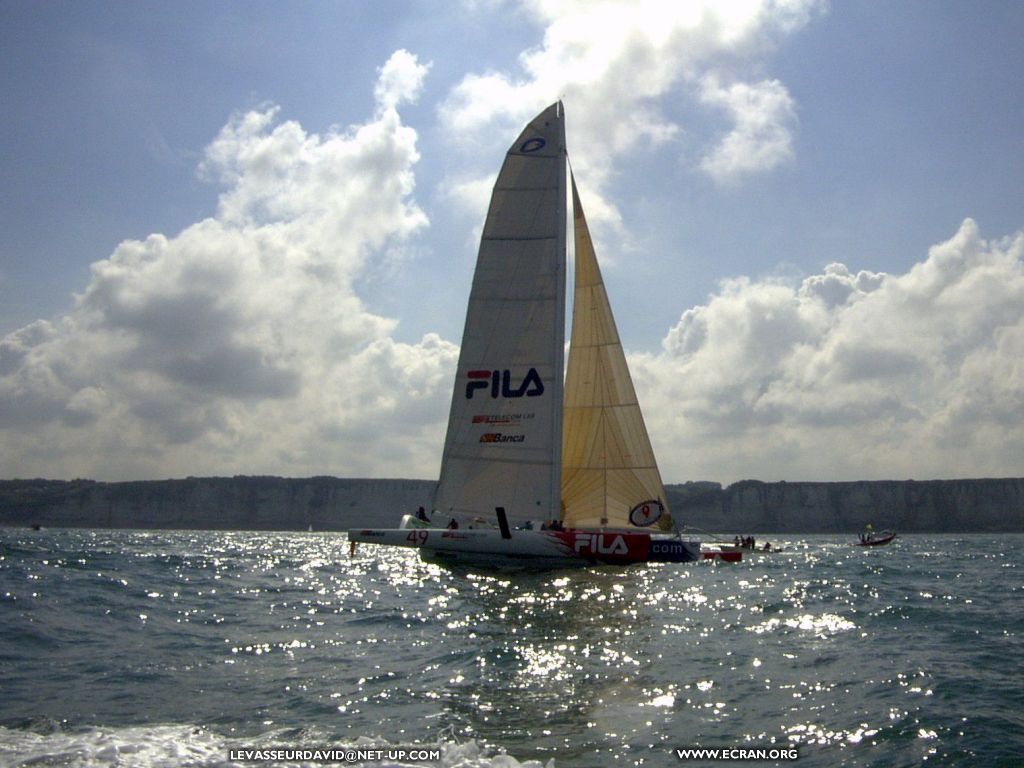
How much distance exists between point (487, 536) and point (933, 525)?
348 feet

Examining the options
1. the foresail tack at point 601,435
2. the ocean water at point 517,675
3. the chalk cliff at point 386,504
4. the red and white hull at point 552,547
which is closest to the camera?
the ocean water at point 517,675

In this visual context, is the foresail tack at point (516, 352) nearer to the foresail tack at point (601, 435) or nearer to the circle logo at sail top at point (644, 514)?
the foresail tack at point (601, 435)

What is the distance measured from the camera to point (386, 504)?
12975cm

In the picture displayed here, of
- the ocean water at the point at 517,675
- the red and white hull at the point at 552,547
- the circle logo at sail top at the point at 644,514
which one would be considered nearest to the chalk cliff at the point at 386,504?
the circle logo at sail top at the point at 644,514

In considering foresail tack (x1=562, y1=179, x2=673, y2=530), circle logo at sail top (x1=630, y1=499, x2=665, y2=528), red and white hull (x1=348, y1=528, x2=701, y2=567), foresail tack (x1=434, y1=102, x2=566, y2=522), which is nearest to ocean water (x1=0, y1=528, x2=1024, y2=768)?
red and white hull (x1=348, y1=528, x2=701, y2=567)

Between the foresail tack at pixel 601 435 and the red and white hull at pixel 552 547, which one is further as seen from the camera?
the foresail tack at pixel 601 435

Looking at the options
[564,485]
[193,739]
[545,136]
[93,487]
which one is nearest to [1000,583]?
[564,485]

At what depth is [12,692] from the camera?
9086 millimetres

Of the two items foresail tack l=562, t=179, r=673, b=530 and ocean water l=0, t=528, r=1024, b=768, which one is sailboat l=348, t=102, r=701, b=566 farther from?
ocean water l=0, t=528, r=1024, b=768

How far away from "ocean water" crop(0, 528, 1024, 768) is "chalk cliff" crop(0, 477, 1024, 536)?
332 feet

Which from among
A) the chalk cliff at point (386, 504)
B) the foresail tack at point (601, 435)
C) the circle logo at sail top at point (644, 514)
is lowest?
the chalk cliff at point (386, 504)

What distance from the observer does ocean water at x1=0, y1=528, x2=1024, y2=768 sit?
7.17m

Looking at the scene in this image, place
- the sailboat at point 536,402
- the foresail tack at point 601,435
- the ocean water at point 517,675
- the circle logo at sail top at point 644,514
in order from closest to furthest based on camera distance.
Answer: the ocean water at point 517,675 < the sailboat at point 536,402 < the circle logo at sail top at point 644,514 < the foresail tack at point 601,435

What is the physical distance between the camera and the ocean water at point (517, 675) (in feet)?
23.5
